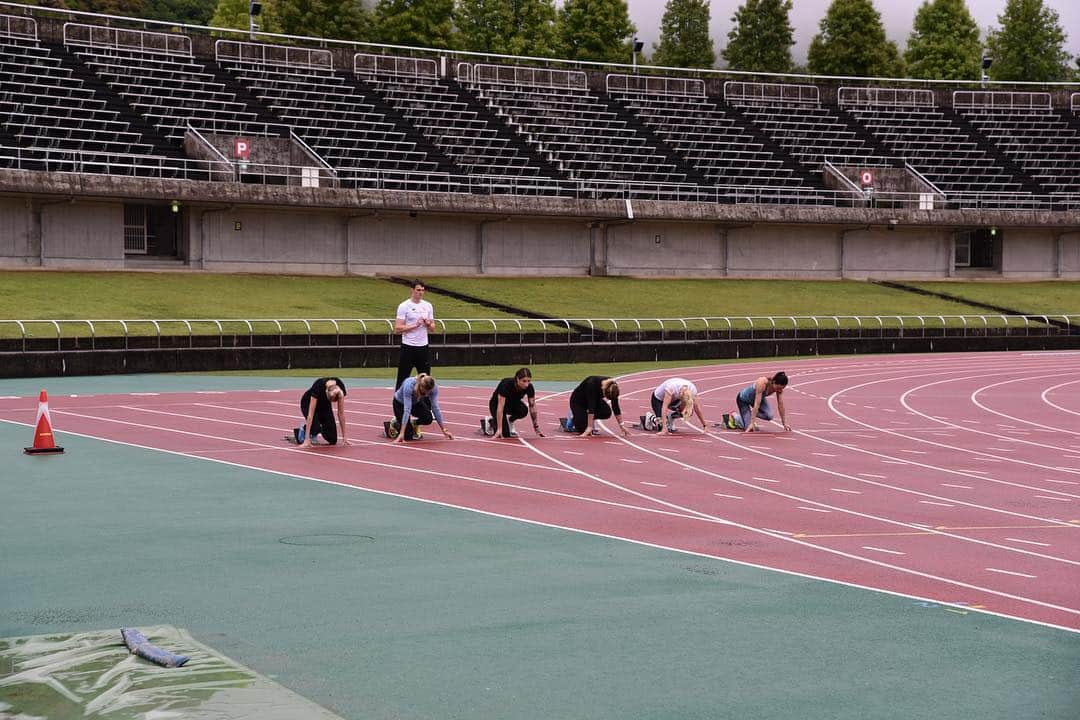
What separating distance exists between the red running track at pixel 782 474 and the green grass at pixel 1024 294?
2411cm

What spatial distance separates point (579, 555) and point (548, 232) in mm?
42610

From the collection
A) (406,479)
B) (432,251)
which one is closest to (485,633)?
(406,479)

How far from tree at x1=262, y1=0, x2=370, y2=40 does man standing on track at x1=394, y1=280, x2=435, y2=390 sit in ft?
218

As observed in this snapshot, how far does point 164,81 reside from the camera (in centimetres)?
5175

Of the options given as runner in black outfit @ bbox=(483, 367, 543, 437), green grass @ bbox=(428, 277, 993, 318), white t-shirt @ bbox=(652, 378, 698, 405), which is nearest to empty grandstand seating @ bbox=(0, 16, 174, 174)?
green grass @ bbox=(428, 277, 993, 318)

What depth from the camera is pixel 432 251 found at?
49.9 meters

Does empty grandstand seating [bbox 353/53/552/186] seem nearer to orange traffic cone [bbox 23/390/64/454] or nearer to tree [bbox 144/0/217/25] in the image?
orange traffic cone [bbox 23/390/64/454]

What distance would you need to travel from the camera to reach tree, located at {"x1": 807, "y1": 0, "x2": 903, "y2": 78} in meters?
90.2

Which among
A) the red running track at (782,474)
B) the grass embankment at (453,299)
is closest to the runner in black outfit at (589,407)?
the red running track at (782,474)

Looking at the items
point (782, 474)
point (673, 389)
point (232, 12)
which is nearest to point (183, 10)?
point (232, 12)

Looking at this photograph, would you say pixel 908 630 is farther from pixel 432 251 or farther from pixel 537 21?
pixel 537 21

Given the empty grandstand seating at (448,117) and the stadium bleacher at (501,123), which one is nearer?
the stadium bleacher at (501,123)

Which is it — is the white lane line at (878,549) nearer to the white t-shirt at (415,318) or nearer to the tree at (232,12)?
the white t-shirt at (415,318)

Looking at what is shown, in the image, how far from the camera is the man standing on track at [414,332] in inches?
735
